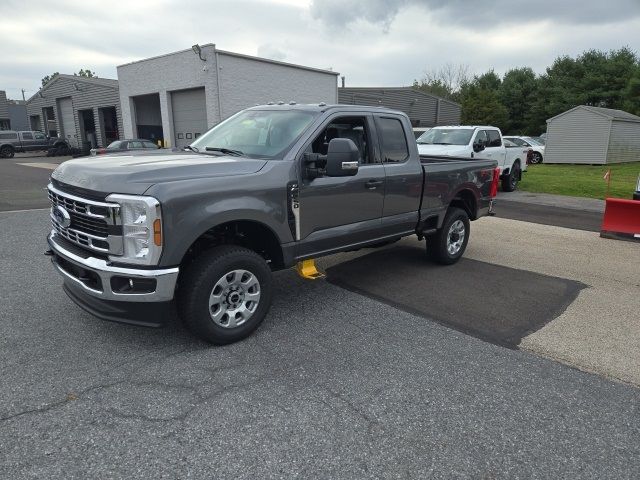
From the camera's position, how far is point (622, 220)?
859cm

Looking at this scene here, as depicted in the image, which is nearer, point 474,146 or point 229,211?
point 229,211

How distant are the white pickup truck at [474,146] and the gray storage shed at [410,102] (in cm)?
1584

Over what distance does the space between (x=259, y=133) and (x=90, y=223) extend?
1898 mm

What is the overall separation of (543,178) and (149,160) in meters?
18.5

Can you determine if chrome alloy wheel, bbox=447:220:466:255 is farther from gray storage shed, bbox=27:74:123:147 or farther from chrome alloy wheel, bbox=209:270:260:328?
gray storage shed, bbox=27:74:123:147

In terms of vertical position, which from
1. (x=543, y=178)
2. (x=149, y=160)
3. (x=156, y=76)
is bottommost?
(x=543, y=178)

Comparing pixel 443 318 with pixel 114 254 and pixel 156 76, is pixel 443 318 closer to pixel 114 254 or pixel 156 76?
pixel 114 254

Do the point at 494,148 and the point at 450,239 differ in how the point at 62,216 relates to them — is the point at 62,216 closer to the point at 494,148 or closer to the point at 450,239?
the point at 450,239

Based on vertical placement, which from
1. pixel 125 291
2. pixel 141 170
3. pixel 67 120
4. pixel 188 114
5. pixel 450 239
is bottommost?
pixel 450 239

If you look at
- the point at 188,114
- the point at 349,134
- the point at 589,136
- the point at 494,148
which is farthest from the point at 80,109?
the point at 349,134

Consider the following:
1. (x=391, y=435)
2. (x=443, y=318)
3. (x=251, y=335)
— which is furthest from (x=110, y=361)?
(x=443, y=318)

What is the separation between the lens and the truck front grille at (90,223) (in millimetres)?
3348

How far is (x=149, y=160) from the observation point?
4039mm

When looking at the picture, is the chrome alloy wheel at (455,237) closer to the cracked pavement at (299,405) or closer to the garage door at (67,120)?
the cracked pavement at (299,405)
